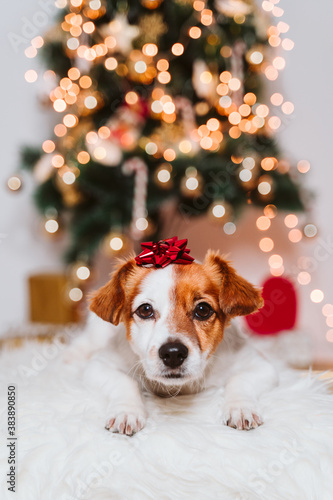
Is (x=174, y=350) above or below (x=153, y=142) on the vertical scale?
below

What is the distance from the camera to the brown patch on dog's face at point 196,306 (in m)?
0.94

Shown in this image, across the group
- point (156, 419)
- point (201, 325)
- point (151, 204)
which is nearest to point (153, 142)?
point (151, 204)

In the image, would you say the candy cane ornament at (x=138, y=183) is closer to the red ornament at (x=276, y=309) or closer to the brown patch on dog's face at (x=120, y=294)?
the red ornament at (x=276, y=309)

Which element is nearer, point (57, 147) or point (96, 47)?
point (96, 47)

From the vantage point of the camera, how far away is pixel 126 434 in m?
0.88

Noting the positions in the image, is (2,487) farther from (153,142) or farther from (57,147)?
(57,147)

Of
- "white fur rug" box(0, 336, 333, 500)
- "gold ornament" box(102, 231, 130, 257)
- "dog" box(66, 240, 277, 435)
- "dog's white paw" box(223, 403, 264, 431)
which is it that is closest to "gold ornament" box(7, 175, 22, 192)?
"gold ornament" box(102, 231, 130, 257)

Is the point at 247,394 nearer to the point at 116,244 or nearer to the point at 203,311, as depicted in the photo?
the point at 203,311

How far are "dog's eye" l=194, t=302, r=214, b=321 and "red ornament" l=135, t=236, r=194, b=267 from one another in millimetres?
120

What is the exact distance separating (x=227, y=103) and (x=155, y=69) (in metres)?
0.42

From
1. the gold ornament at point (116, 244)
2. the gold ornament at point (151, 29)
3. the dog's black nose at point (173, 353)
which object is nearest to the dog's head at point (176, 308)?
A: the dog's black nose at point (173, 353)

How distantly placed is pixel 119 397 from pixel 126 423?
0.09 meters

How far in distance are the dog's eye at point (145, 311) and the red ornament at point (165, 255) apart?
106 millimetres

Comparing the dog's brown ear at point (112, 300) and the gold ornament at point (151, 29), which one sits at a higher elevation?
the gold ornament at point (151, 29)
